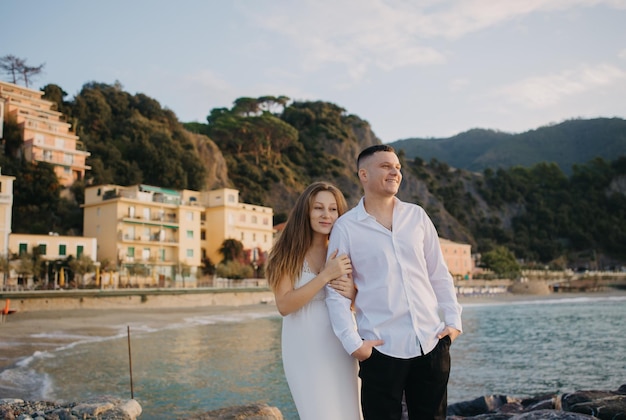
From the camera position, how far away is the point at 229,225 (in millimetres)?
43219

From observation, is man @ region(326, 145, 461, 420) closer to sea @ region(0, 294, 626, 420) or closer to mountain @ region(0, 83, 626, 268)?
sea @ region(0, 294, 626, 420)

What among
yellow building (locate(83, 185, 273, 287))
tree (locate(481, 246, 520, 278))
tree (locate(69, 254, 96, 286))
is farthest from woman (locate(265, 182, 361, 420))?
tree (locate(481, 246, 520, 278))

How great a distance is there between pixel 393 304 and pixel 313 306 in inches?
19.5

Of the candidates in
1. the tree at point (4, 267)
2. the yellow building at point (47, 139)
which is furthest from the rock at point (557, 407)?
the yellow building at point (47, 139)

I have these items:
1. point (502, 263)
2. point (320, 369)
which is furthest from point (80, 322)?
point (502, 263)

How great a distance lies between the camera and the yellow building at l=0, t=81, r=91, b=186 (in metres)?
41.2

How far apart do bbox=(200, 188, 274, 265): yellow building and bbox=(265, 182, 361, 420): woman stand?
4000 centimetres

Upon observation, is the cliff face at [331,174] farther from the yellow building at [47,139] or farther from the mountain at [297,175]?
the yellow building at [47,139]

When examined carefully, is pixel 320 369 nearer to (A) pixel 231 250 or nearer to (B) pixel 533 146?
(A) pixel 231 250

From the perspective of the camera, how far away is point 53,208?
128 feet

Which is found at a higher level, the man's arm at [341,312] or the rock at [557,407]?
the man's arm at [341,312]

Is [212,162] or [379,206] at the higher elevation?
[212,162]

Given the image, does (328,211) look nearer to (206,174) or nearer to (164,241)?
(164,241)

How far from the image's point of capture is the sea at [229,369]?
28.8 feet
